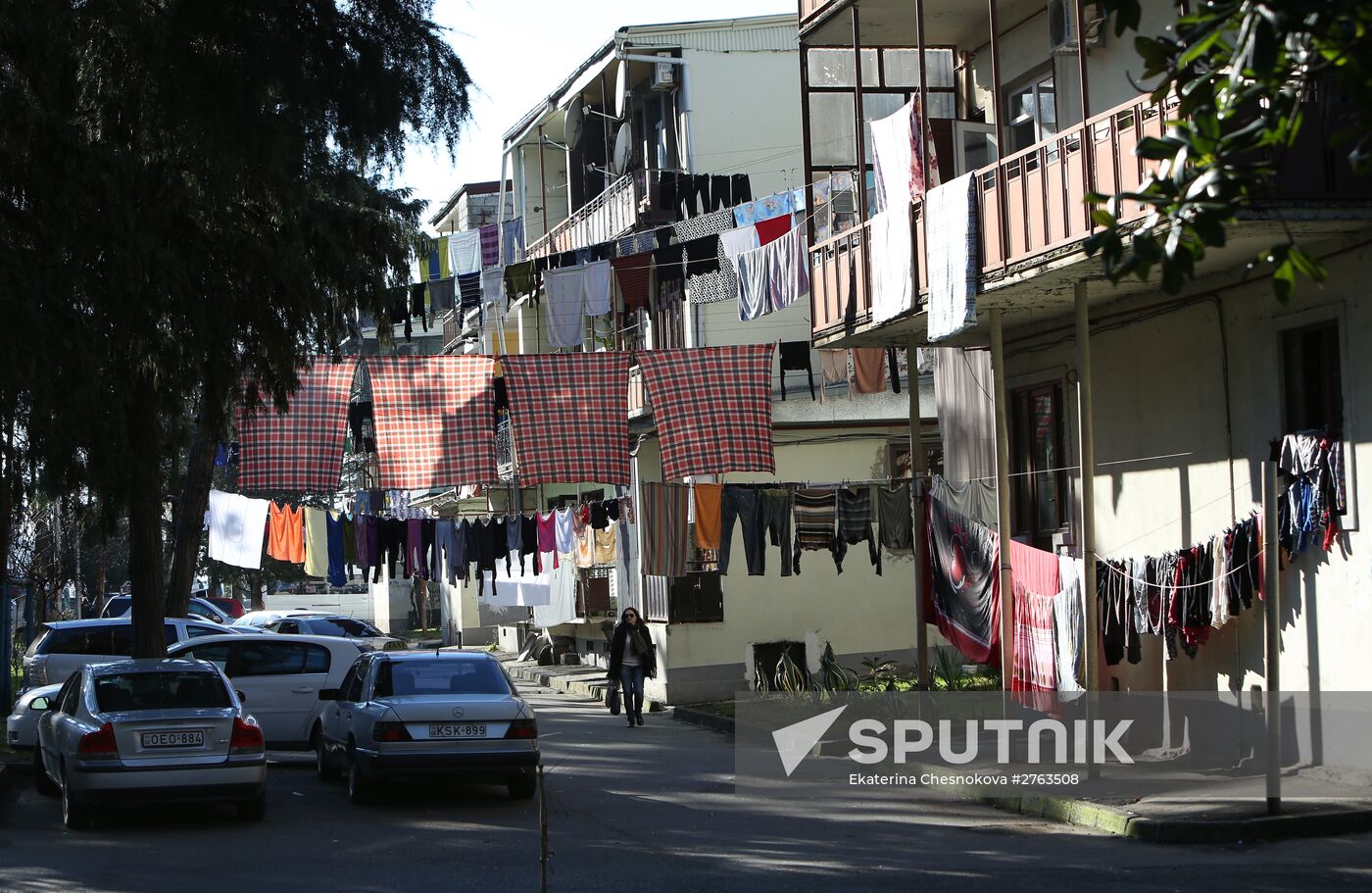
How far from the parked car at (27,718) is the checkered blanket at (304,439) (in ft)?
11.8

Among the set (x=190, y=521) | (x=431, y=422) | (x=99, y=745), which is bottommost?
(x=99, y=745)

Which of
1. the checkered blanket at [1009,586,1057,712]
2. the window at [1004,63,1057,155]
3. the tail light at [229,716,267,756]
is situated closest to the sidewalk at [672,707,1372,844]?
the checkered blanket at [1009,586,1057,712]

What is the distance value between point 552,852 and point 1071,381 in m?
8.96

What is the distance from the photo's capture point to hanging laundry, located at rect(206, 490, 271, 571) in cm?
2633

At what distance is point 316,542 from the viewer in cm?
2508

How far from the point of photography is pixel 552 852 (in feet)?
35.6

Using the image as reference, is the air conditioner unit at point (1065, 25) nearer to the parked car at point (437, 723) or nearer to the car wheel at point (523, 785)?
the parked car at point (437, 723)

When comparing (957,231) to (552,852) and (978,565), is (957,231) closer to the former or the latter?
(978,565)

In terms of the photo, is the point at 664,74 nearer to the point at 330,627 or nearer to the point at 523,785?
the point at 330,627

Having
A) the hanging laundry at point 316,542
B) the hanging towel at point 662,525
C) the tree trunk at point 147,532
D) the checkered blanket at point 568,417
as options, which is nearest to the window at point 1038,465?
the hanging towel at point 662,525

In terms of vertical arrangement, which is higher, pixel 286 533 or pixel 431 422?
pixel 431 422

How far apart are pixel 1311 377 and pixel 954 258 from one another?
3.59 metres

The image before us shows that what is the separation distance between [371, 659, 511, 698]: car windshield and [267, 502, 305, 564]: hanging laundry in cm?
1215

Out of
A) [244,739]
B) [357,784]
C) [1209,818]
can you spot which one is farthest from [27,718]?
[1209,818]
